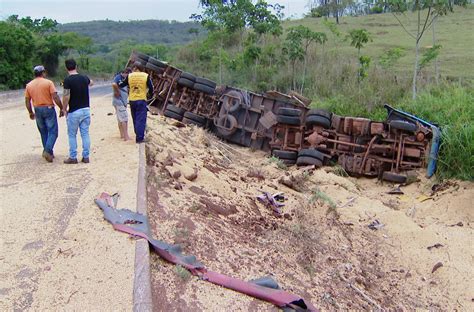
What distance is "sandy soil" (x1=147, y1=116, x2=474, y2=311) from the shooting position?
5.13 m

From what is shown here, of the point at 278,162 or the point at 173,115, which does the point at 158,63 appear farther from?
the point at 278,162

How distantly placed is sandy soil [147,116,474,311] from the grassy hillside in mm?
10352

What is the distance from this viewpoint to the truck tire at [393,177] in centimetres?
1093

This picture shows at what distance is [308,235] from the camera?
6.97 m

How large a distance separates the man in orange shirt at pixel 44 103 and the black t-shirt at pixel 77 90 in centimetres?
21

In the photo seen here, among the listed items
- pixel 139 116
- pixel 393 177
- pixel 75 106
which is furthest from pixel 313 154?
pixel 75 106

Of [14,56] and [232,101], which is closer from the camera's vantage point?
[232,101]

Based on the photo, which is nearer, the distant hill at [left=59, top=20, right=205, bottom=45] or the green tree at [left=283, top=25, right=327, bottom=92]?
the green tree at [left=283, top=25, right=327, bottom=92]

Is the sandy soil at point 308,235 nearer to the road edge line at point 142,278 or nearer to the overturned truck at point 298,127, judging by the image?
the road edge line at point 142,278

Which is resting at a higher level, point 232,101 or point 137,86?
point 137,86

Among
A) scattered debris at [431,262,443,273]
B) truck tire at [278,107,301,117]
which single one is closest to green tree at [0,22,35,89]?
truck tire at [278,107,301,117]

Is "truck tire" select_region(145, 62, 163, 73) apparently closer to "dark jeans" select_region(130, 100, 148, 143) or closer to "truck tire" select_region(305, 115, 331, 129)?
"truck tire" select_region(305, 115, 331, 129)

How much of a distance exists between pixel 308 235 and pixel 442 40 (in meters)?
23.8

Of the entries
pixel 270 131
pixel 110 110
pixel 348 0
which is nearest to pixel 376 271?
pixel 270 131
